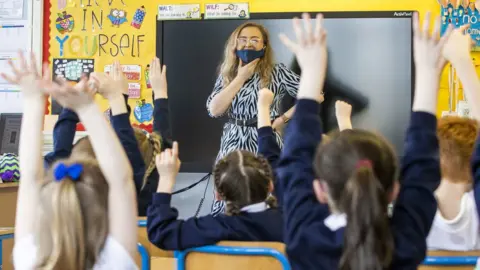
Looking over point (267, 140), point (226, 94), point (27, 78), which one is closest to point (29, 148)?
point (27, 78)

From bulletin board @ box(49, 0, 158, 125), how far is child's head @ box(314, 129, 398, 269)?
3112 mm

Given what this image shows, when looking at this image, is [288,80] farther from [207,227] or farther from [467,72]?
[467,72]

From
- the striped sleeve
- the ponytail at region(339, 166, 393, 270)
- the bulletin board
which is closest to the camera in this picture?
the ponytail at region(339, 166, 393, 270)

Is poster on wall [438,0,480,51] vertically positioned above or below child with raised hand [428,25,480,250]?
above

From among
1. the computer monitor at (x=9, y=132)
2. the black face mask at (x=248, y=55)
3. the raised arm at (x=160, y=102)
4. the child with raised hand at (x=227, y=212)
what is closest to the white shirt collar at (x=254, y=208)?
the child with raised hand at (x=227, y=212)

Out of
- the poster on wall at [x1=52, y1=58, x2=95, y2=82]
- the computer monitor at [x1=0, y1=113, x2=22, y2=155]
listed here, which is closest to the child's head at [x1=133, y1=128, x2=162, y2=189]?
the poster on wall at [x1=52, y1=58, x2=95, y2=82]

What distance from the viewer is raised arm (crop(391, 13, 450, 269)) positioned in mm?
1188

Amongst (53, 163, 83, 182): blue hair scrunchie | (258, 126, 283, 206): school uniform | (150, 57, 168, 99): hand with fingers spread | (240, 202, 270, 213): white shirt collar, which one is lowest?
(240, 202, 270, 213): white shirt collar

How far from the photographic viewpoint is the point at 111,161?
1.26 metres

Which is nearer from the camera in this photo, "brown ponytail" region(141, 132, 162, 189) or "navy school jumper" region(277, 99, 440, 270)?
"navy school jumper" region(277, 99, 440, 270)

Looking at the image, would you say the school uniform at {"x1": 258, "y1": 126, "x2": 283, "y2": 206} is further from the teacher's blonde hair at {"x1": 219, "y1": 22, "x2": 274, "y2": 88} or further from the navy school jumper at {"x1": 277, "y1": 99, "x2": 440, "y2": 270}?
the teacher's blonde hair at {"x1": 219, "y1": 22, "x2": 274, "y2": 88}

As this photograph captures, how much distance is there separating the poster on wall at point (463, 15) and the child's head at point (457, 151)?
2.19 meters

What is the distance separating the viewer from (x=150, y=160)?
225cm

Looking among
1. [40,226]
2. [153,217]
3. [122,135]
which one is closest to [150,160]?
[122,135]
